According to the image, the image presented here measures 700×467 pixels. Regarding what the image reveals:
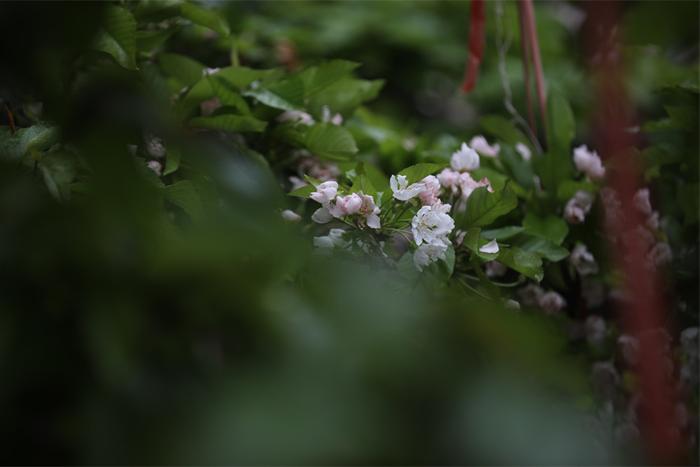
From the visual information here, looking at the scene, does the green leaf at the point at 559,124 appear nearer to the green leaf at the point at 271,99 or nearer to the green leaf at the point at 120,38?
the green leaf at the point at 271,99

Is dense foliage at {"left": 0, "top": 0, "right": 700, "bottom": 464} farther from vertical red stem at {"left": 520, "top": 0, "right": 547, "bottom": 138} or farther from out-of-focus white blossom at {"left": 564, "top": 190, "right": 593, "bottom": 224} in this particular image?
vertical red stem at {"left": 520, "top": 0, "right": 547, "bottom": 138}

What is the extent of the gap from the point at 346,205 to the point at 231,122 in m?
0.29

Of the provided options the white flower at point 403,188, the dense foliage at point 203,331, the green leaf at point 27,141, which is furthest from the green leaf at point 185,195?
the white flower at point 403,188

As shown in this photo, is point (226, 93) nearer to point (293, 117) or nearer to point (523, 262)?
point (293, 117)

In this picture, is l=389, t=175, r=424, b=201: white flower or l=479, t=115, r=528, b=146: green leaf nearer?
l=389, t=175, r=424, b=201: white flower

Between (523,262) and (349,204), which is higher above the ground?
(349,204)

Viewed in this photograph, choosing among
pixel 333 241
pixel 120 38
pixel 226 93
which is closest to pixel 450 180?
pixel 333 241

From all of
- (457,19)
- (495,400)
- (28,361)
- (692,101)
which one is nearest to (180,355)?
(28,361)

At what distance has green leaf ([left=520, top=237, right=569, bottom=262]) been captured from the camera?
0.97 m

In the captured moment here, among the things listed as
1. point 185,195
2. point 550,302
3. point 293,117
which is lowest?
point 550,302

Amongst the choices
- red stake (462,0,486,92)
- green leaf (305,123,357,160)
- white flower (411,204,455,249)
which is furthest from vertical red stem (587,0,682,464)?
red stake (462,0,486,92)

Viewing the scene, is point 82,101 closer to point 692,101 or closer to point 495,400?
point 495,400

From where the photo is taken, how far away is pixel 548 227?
1070 millimetres

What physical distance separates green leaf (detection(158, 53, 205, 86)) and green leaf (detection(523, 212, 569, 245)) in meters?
0.57
